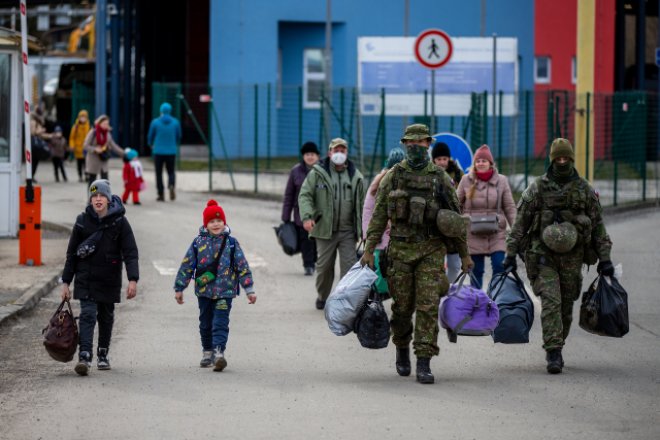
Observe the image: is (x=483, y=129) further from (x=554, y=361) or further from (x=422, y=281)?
(x=422, y=281)

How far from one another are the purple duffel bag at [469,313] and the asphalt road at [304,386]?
35 centimetres

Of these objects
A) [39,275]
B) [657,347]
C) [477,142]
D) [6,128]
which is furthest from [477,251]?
[477,142]

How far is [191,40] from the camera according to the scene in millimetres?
43188

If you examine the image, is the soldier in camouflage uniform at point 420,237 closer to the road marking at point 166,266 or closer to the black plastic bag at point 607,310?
the black plastic bag at point 607,310

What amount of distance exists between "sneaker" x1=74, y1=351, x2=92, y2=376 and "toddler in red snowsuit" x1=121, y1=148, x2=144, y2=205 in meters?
13.8

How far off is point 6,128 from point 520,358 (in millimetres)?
10013

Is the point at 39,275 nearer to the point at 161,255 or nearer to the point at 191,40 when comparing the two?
the point at 161,255

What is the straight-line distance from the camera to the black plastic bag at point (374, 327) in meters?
9.89

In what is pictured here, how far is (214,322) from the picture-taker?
408 inches

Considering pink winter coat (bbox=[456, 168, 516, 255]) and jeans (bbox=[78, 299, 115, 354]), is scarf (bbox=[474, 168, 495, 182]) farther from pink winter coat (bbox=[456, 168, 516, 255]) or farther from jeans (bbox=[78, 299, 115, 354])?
jeans (bbox=[78, 299, 115, 354])

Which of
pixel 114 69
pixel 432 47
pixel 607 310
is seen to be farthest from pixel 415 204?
pixel 114 69

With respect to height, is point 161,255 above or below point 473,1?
below

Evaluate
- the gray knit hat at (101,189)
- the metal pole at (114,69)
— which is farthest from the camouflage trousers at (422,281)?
the metal pole at (114,69)

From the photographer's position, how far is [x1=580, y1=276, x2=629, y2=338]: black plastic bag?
1030 cm
